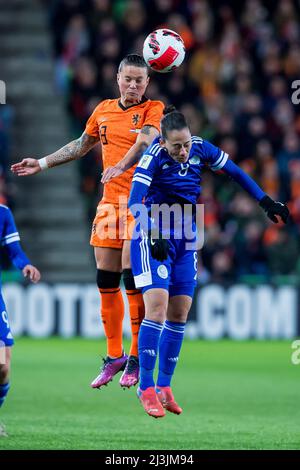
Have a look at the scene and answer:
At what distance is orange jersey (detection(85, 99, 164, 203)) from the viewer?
10500 millimetres

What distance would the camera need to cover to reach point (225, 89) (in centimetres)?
2312

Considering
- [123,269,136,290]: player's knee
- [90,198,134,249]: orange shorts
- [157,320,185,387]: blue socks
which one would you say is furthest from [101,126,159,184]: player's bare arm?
[157,320,185,387]: blue socks

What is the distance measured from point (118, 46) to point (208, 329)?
5648 millimetres

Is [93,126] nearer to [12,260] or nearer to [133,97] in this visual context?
[133,97]

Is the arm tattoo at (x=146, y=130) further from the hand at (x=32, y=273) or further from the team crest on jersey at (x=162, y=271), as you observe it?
the hand at (x=32, y=273)

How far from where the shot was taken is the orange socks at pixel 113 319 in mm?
10836

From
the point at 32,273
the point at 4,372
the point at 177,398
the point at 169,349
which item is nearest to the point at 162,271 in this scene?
the point at 169,349

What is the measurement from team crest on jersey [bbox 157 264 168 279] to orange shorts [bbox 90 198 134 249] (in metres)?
0.64

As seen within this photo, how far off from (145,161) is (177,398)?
200 inches

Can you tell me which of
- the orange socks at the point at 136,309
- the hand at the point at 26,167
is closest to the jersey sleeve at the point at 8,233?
the hand at the point at 26,167

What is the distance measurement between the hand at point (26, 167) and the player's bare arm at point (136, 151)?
0.75 metres

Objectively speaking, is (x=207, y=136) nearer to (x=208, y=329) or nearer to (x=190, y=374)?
(x=208, y=329)

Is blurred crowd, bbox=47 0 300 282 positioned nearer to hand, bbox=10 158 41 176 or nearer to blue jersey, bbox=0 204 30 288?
blue jersey, bbox=0 204 30 288
